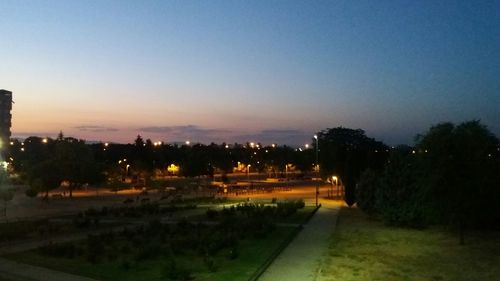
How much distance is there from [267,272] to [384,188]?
19.3 m

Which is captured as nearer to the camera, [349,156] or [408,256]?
[408,256]

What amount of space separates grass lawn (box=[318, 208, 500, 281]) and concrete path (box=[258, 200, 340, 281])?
0.51 m

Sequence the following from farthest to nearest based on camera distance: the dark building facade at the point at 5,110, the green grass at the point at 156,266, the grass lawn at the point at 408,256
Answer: the dark building facade at the point at 5,110
the grass lawn at the point at 408,256
the green grass at the point at 156,266

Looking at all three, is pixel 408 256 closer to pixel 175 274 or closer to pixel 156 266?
pixel 175 274

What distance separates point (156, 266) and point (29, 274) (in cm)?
473

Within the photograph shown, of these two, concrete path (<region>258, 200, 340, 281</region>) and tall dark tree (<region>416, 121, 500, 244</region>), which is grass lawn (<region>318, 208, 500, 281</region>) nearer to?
concrete path (<region>258, 200, 340, 281</region>)

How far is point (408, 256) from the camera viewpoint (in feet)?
77.6

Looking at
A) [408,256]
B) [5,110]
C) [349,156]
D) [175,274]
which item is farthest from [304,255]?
[5,110]

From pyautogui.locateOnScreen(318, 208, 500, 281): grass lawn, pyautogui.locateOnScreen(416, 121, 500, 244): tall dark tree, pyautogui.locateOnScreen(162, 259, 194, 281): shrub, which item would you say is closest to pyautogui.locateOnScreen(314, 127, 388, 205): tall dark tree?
pyautogui.locateOnScreen(318, 208, 500, 281): grass lawn

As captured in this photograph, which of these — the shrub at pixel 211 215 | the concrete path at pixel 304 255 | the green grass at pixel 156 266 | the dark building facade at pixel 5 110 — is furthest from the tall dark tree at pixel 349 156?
the dark building facade at pixel 5 110

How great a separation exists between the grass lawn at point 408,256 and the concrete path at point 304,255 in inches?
20.0

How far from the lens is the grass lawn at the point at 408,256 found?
779 inches

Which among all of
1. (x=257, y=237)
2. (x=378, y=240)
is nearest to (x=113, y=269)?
(x=257, y=237)

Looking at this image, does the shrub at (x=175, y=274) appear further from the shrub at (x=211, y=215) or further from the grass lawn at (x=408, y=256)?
the shrub at (x=211, y=215)
